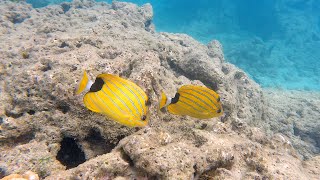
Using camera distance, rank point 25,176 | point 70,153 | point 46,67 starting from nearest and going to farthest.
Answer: point 25,176 → point 70,153 → point 46,67

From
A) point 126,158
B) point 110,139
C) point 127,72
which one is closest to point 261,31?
point 127,72

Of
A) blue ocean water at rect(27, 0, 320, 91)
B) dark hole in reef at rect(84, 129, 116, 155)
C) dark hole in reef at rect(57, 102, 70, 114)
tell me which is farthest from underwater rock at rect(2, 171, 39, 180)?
blue ocean water at rect(27, 0, 320, 91)

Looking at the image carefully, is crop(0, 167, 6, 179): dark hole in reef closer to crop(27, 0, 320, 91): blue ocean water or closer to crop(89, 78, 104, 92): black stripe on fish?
crop(89, 78, 104, 92): black stripe on fish

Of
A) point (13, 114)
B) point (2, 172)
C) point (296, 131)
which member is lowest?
point (2, 172)

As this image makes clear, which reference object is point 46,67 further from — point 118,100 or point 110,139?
point 118,100

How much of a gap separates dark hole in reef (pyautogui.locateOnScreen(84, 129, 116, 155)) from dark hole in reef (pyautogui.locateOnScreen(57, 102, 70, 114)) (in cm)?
42

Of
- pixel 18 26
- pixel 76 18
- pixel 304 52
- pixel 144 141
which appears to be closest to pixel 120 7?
pixel 76 18

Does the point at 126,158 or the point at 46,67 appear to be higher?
the point at 46,67

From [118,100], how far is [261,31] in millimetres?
38782

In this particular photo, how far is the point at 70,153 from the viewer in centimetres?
297

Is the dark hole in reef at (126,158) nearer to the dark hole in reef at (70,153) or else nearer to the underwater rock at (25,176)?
the dark hole in reef at (70,153)

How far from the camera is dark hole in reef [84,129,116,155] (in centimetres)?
281

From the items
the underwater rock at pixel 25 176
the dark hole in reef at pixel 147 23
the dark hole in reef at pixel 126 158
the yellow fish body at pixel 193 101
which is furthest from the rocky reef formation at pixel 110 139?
the dark hole in reef at pixel 147 23

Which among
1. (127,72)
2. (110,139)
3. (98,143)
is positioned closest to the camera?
(110,139)
